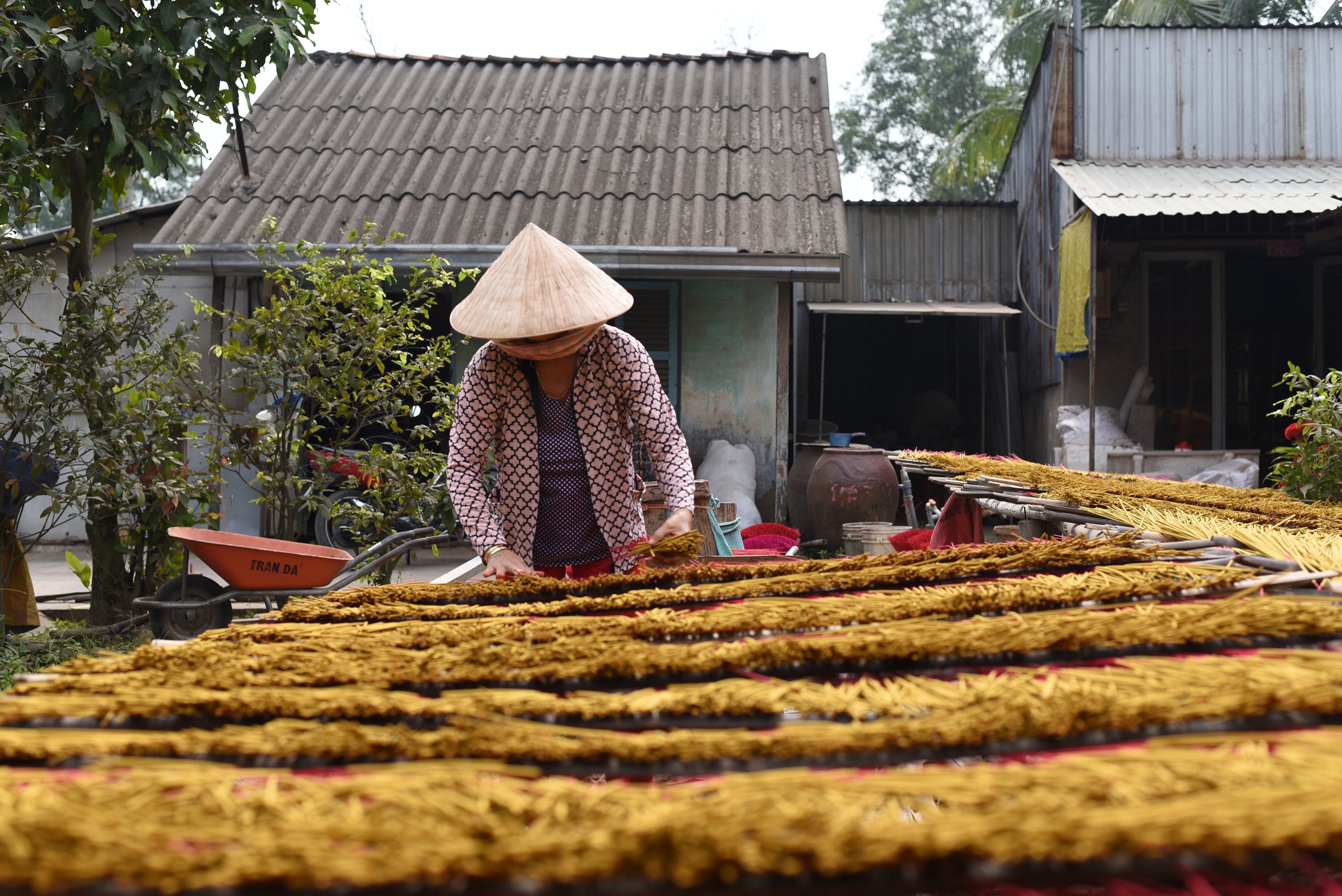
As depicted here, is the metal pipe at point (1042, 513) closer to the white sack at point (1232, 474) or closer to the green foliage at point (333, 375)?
the green foliage at point (333, 375)

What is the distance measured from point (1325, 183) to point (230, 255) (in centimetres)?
937

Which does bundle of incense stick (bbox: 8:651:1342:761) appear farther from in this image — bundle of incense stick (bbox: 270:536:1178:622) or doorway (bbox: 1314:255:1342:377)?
doorway (bbox: 1314:255:1342:377)

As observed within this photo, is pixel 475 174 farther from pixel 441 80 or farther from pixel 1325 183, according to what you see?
pixel 1325 183

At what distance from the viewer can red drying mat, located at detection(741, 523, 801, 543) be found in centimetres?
770

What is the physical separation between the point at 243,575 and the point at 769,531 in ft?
13.1

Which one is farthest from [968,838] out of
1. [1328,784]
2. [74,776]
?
[74,776]

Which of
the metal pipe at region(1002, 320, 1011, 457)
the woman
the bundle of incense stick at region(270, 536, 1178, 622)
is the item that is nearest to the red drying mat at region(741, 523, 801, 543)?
the woman

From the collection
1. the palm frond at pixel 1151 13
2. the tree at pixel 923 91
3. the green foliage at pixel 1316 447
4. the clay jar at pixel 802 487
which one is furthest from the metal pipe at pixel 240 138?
the tree at pixel 923 91

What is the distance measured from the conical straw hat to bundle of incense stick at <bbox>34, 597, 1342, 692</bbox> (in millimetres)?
1315

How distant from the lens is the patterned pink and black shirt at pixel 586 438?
9.65 feet

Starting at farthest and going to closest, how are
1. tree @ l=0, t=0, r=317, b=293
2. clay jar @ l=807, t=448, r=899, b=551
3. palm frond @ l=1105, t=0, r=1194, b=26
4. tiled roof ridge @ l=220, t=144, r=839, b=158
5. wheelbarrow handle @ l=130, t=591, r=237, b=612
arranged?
palm frond @ l=1105, t=0, r=1194, b=26
tiled roof ridge @ l=220, t=144, r=839, b=158
clay jar @ l=807, t=448, r=899, b=551
wheelbarrow handle @ l=130, t=591, r=237, b=612
tree @ l=0, t=0, r=317, b=293

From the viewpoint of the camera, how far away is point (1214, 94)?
1034 cm

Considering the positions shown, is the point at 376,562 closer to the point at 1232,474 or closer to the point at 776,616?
the point at 776,616

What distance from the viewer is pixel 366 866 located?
2.65ft
